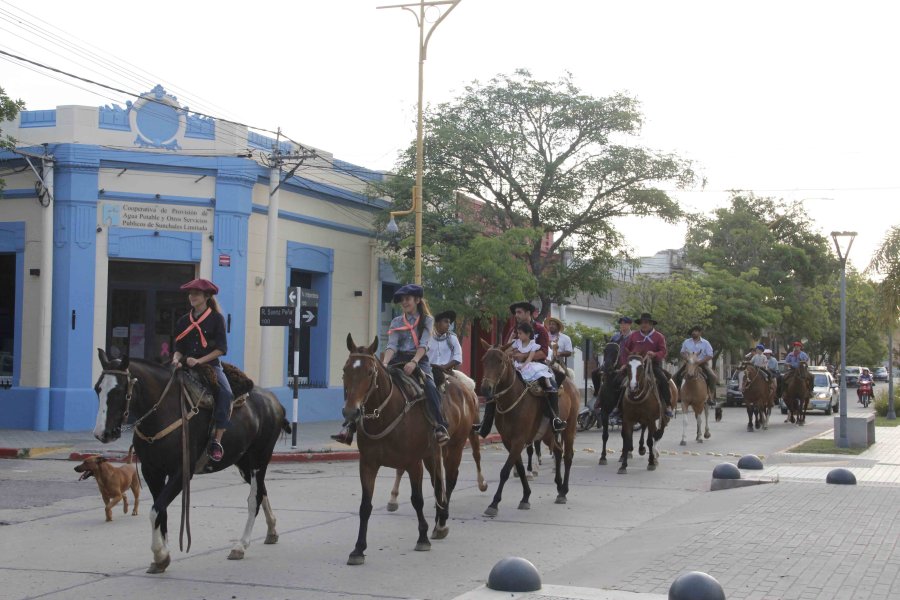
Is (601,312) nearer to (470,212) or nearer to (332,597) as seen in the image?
(470,212)

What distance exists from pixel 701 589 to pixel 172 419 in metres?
4.58

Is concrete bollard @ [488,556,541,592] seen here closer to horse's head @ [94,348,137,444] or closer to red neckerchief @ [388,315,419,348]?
horse's head @ [94,348,137,444]

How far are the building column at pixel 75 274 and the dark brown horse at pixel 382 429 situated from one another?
1483cm

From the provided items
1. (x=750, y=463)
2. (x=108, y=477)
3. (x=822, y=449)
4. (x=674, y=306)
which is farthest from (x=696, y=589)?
(x=674, y=306)

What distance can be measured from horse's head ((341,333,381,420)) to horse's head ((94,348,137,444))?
1.77 m

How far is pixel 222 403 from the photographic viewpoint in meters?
9.16

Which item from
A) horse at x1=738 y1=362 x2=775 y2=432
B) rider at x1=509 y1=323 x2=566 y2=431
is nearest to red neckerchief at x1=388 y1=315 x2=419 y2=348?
rider at x1=509 y1=323 x2=566 y2=431

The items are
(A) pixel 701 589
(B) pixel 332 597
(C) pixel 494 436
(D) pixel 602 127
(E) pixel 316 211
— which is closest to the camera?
(A) pixel 701 589

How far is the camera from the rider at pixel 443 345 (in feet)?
37.9

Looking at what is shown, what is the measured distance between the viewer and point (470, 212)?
30.0 meters

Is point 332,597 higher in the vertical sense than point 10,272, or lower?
lower

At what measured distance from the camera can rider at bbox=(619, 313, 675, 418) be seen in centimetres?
1705

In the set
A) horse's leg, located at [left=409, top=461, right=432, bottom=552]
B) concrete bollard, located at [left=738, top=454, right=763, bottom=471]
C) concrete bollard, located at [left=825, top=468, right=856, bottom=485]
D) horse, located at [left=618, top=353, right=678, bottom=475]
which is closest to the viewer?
horse's leg, located at [left=409, top=461, right=432, bottom=552]

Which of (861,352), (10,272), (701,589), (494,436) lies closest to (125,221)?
(10,272)
